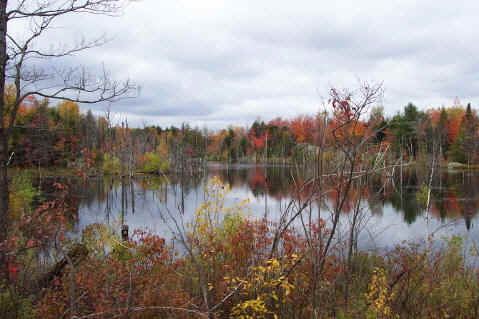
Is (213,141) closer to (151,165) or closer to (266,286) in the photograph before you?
(151,165)

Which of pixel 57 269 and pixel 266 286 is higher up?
pixel 266 286

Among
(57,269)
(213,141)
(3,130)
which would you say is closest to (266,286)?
(57,269)

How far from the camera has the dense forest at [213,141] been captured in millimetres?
4789

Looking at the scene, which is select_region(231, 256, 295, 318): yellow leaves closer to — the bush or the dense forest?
the dense forest

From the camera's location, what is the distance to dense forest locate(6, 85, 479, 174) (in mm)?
4789

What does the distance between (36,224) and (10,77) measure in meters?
3.79

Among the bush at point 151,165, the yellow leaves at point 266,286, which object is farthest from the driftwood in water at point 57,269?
the bush at point 151,165

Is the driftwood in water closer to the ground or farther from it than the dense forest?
closer to the ground

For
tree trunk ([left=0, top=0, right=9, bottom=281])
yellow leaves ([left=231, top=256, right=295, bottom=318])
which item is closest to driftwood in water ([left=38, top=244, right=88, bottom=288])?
tree trunk ([left=0, top=0, right=9, bottom=281])

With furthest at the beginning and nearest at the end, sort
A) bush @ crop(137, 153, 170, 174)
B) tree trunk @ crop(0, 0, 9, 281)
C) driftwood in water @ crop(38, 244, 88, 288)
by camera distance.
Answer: bush @ crop(137, 153, 170, 174) → tree trunk @ crop(0, 0, 9, 281) → driftwood in water @ crop(38, 244, 88, 288)

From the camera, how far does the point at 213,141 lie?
10969cm

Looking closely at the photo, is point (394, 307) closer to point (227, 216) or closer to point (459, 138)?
point (227, 216)

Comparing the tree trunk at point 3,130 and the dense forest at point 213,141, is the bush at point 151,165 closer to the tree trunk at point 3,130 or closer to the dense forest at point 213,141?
the dense forest at point 213,141

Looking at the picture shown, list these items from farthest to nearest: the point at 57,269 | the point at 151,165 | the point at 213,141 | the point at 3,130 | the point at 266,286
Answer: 1. the point at 213,141
2. the point at 151,165
3. the point at 3,130
4. the point at 57,269
5. the point at 266,286
